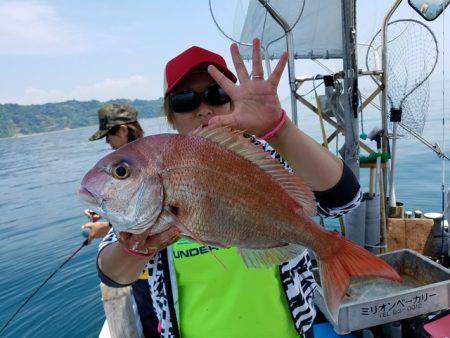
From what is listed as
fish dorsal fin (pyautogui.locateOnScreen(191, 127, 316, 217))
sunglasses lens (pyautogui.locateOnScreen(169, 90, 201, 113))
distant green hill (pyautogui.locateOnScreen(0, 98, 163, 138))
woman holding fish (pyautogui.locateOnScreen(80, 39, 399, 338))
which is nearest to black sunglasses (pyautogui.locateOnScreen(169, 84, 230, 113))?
sunglasses lens (pyautogui.locateOnScreen(169, 90, 201, 113))

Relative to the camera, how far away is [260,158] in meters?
1.37

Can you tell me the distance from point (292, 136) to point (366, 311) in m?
2.34

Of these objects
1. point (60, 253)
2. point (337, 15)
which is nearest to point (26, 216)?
point (60, 253)

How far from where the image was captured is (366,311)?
3.09 metres

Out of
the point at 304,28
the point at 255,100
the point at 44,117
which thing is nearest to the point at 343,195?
the point at 255,100

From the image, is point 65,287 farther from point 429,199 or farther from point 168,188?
point 429,199

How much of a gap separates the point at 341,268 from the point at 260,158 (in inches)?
21.3

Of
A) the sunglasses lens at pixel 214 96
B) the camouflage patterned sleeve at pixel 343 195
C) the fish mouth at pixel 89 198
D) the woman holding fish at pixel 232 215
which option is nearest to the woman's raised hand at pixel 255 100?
the woman holding fish at pixel 232 215

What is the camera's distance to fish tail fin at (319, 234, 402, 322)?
133 centimetres

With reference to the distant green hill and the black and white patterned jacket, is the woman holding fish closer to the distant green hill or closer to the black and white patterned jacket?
the black and white patterned jacket

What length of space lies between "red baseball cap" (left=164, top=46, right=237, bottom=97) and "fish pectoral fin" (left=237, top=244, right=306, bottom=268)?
1.00 m

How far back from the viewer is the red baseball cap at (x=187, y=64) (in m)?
1.84

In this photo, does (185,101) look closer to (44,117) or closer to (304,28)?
(304,28)

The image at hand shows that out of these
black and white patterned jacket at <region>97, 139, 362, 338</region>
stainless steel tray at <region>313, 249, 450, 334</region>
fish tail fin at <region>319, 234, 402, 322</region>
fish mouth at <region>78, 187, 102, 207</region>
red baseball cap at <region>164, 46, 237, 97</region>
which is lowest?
stainless steel tray at <region>313, 249, 450, 334</region>
